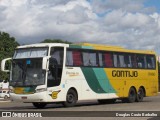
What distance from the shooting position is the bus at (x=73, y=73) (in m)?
23.4

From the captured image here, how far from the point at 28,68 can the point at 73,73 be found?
2597 millimetres

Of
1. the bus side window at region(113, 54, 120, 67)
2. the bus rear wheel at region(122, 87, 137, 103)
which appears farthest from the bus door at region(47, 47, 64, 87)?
the bus rear wheel at region(122, 87, 137, 103)

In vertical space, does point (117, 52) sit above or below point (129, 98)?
above

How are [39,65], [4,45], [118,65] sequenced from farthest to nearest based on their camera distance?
[4,45]
[118,65]
[39,65]

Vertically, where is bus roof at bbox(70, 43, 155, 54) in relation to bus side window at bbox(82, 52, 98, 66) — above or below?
above

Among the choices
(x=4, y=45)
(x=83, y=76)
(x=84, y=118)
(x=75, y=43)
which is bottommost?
(x=84, y=118)

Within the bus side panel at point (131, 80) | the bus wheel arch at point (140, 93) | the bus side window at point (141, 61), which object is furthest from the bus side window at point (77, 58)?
the bus wheel arch at point (140, 93)

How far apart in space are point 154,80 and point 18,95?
12149 mm

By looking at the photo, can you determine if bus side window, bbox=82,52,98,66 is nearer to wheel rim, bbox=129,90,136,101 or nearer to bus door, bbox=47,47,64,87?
bus door, bbox=47,47,64,87

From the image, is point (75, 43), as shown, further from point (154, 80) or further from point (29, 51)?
point (154, 80)

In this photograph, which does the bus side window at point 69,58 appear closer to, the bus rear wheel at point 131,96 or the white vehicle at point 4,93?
the bus rear wheel at point 131,96

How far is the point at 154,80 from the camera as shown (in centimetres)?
3253

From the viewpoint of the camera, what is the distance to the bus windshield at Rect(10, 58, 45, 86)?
2333 centimetres

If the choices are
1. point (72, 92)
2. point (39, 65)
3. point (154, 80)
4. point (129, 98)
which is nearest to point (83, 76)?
point (72, 92)
